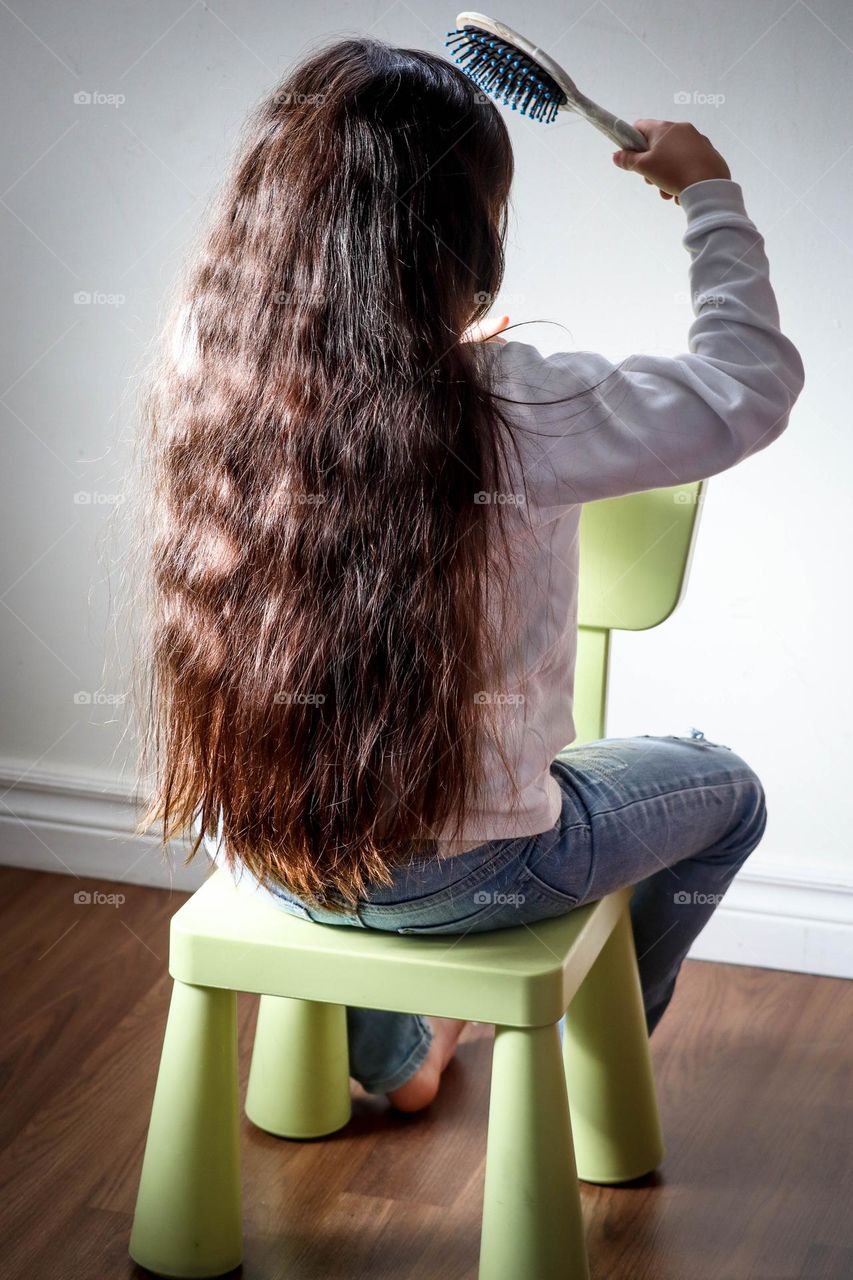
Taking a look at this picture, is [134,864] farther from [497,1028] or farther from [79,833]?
[497,1028]

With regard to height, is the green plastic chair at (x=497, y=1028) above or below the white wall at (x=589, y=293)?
below

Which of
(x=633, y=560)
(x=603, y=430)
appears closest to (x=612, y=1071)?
(x=633, y=560)

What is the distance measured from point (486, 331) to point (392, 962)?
467mm

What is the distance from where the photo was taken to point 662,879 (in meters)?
1.19

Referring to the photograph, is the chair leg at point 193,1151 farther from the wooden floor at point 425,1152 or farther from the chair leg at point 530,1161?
the chair leg at point 530,1161

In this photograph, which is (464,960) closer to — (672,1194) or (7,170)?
(672,1194)

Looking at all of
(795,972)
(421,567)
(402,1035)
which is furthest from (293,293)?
(795,972)

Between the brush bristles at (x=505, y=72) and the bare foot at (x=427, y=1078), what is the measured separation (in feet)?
2.55

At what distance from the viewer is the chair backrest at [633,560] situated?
1126mm

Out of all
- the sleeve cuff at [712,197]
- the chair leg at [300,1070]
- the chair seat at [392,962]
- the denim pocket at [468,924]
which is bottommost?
the chair leg at [300,1070]

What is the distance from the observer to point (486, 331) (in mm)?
1058

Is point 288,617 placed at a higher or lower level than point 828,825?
higher

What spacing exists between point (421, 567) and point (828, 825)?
2.72ft

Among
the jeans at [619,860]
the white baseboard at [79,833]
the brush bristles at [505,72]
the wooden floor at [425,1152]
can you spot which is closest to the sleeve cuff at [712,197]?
the brush bristles at [505,72]
